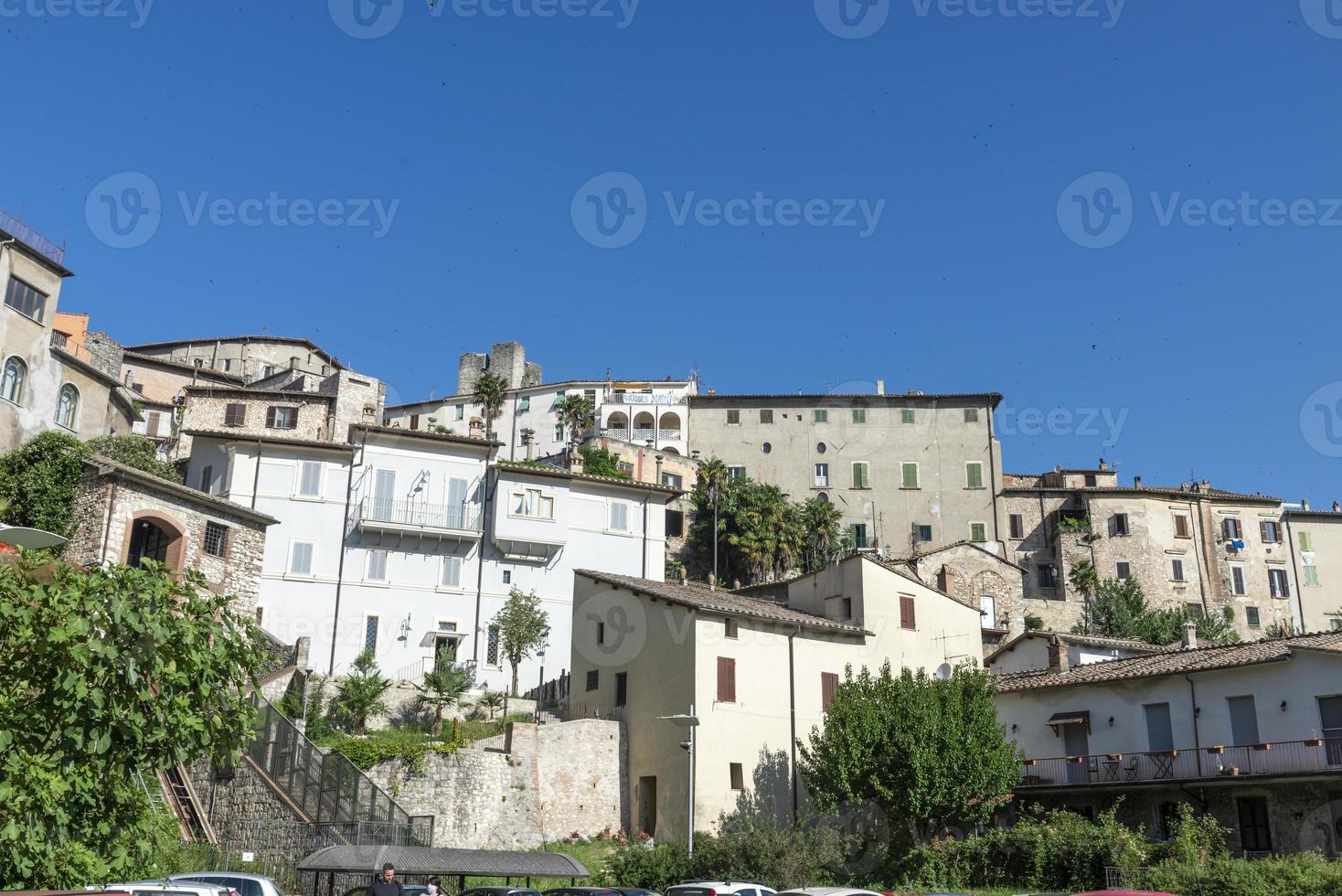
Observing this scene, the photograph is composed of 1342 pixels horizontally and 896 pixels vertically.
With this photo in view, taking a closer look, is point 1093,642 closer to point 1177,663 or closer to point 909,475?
point 1177,663

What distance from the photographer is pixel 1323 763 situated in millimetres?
29516

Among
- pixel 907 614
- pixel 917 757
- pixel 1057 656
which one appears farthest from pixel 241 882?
pixel 1057 656

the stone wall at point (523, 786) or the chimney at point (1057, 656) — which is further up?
the chimney at point (1057, 656)

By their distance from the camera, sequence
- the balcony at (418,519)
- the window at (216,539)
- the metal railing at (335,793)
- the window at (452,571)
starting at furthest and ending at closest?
1. the window at (452,571)
2. the balcony at (418,519)
3. the window at (216,539)
4. the metal railing at (335,793)

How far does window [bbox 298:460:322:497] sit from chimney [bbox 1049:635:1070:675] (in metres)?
29.9

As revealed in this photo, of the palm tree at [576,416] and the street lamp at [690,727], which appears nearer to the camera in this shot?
the street lamp at [690,727]

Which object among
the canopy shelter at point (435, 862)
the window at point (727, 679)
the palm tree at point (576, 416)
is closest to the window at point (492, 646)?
the window at point (727, 679)

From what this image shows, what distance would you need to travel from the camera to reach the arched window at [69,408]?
47750 mm

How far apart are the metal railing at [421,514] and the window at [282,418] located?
12.1m

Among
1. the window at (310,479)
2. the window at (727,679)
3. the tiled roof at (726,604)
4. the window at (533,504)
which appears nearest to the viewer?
the window at (727,679)

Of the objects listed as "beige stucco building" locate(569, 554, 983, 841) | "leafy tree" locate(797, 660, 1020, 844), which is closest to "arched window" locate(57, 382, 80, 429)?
"beige stucco building" locate(569, 554, 983, 841)

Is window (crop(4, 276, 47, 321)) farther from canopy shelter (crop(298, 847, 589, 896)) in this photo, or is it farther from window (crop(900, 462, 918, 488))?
window (crop(900, 462, 918, 488))

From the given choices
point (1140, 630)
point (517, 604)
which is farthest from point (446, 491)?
point (1140, 630)

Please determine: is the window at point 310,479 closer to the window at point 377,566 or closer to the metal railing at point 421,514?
the metal railing at point 421,514
